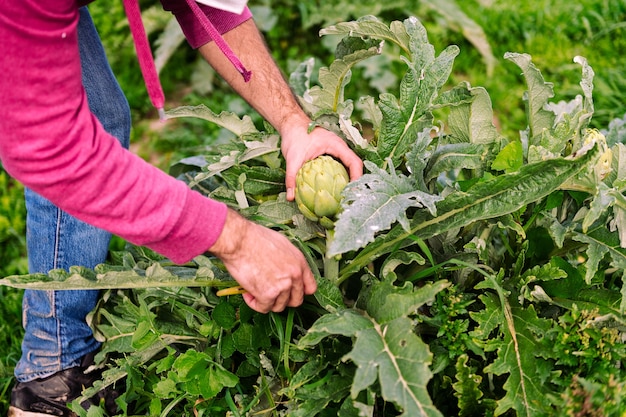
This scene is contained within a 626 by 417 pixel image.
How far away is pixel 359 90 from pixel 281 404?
1837mm

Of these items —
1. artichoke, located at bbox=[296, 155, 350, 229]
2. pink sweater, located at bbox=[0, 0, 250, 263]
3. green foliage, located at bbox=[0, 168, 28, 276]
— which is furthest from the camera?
green foliage, located at bbox=[0, 168, 28, 276]

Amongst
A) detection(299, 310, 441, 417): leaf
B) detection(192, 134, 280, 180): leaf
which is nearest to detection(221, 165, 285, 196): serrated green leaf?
detection(192, 134, 280, 180): leaf

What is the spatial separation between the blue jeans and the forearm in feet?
0.88

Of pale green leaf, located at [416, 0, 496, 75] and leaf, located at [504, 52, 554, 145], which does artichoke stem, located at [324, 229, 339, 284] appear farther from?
pale green leaf, located at [416, 0, 496, 75]

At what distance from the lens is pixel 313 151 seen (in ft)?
5.33

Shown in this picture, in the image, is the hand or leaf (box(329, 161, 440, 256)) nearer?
leaf (box(329, 161, 440, 256))

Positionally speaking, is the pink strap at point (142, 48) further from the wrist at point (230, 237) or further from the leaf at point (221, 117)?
the leaf at point (221, 117)

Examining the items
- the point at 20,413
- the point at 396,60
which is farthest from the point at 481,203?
the point at 396,60

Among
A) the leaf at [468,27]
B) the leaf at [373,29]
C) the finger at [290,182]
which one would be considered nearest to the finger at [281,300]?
the finger at [290,182]

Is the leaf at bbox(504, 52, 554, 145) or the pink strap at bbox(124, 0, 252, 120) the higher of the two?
the pink strap at bbox(124, 0, 252, 120)

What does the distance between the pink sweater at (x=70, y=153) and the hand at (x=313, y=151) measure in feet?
1.30

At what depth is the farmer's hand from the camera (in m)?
1.29

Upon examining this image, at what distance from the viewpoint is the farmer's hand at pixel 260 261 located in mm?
1292

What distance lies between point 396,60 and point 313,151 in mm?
1717
